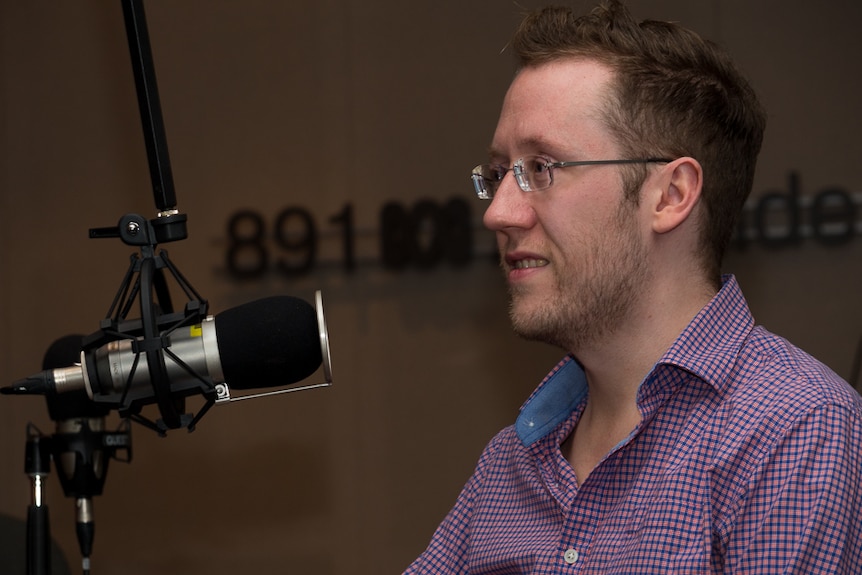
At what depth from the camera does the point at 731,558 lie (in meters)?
1.15

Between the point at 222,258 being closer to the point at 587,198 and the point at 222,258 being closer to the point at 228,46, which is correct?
the point at 228,46

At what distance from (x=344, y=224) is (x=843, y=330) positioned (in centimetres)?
161

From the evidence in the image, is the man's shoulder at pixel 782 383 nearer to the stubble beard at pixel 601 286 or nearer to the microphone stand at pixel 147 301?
the stubble beard at pixel 601 286

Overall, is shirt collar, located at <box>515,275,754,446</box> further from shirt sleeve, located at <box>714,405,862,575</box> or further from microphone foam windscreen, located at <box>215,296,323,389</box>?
microphone foam windscreen, located at <box>215,296,323,389</box>

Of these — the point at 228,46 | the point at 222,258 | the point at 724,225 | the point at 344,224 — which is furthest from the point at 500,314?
the point at 724,225

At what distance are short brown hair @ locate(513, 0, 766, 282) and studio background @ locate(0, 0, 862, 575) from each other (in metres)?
1.80

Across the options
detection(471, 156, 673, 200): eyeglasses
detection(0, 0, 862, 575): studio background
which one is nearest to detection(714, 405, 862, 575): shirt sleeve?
detection(471, 156, 673, 200): eyeglasses

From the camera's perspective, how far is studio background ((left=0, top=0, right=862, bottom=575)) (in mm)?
3500

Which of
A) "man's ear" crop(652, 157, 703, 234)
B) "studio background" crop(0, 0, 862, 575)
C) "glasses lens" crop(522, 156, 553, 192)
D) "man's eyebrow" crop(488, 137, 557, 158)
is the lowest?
"studio background" crop(0, 0, 862, 575)

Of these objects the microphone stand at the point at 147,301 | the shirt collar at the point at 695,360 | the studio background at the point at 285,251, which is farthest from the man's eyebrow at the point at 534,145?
the studio background at the point at 285,251

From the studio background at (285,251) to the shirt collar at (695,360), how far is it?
182cm

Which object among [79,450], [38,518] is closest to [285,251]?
[79,450]

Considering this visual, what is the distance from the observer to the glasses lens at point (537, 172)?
1.45m

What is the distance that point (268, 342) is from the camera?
1.27 meters
